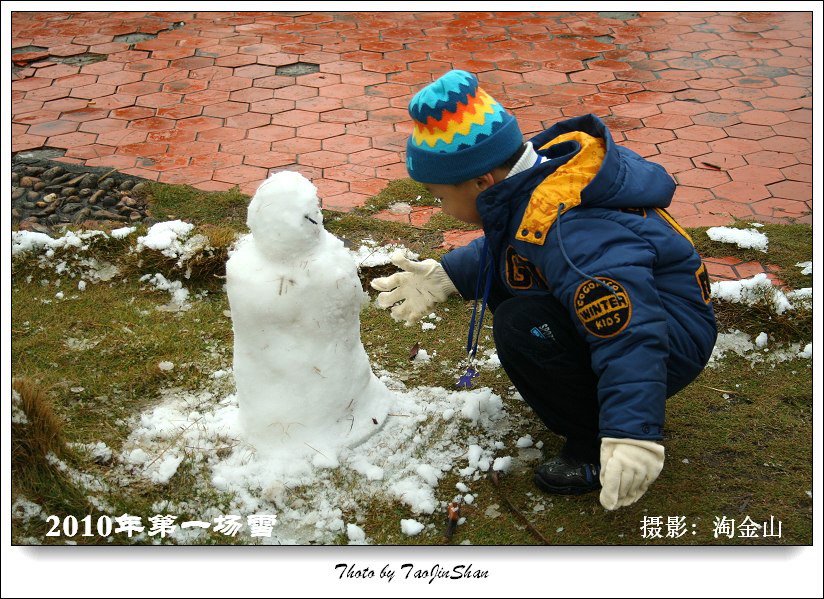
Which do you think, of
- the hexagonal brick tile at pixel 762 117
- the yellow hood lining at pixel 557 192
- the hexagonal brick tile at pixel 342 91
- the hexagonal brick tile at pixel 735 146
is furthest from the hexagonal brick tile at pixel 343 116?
the yellow hood lining at pixel 557 192

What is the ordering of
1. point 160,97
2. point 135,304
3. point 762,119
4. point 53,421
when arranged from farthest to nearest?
point 160,97, point 762,119, point 135,304, point 53,421

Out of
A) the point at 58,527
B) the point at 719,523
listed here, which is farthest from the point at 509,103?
the point at 58,527

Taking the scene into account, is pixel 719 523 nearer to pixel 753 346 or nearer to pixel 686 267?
pixel 686 267

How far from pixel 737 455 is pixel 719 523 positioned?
31 cm

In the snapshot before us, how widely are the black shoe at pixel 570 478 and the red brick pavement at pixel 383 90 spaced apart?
6.82ft

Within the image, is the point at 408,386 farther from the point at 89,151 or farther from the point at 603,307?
the point at 89,151

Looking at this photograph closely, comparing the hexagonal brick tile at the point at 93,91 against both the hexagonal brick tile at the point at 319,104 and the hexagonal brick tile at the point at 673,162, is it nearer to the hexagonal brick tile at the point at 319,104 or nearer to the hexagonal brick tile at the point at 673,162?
the hexagonal brick tile at the point at 319,104

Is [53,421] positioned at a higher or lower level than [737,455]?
higher

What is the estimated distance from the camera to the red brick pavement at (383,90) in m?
4.64

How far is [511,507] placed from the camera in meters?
2.37

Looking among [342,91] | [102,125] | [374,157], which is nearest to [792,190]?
[374,157]

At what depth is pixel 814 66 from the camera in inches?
232

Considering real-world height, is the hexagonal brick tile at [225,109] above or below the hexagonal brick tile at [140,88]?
below

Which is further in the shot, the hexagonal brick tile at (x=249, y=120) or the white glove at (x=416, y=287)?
the hexagonal brick tile at (x=249, y=120)
